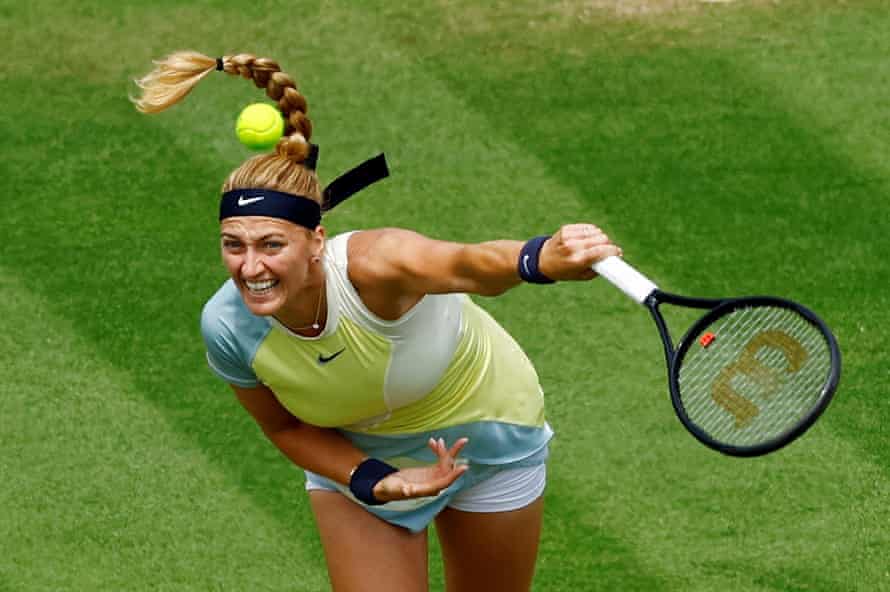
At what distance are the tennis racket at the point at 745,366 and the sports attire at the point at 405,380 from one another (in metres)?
0.83

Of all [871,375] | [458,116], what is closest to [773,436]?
[871,375]

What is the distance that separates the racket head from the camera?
5754 millimetres

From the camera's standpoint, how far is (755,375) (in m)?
6.09

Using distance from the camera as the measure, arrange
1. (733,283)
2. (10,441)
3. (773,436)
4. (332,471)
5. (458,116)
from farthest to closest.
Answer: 1. (458,116)
2. (733,283)
3. (10,441)
4. (332,471)
5. (773,436)

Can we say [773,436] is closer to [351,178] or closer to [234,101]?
[351,178]

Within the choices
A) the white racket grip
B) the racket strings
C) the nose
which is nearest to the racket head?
the racket strings

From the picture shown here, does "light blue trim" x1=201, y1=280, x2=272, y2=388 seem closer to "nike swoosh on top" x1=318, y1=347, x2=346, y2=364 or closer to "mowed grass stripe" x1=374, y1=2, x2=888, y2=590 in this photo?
"nike swoosh on top" x1=318, y1=347, x2=346, y2=364

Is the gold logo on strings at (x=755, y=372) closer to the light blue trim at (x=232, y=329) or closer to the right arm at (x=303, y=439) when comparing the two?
the right arm at (x=303, y=439)

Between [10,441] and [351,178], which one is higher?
[351,178]

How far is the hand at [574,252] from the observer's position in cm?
558

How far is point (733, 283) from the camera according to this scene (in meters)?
9.62

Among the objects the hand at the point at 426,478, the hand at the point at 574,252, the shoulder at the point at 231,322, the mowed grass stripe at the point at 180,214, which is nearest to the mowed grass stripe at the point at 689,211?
→ the mowed grass stripe at the point at 180,214

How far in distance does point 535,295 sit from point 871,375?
160 centimetres

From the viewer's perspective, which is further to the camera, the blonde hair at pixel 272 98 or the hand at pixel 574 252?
the blonde hair at pixel 272 98
